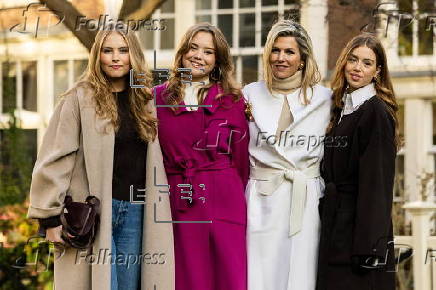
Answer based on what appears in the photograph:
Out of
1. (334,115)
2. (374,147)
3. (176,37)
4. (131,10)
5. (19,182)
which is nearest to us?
(374,147)

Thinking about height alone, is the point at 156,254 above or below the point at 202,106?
below

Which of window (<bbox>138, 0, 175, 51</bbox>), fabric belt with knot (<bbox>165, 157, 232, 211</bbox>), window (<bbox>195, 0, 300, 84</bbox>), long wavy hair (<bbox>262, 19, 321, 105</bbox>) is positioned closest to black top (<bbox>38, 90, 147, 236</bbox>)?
fabric belt with knot (<bbox>165, 157, 232, 211</bbox>)

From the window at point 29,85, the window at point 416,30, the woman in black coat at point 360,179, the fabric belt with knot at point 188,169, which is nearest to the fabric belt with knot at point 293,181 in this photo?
the woman in black coat at point 360,179

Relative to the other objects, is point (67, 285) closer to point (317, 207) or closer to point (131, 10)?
point (317, 207)

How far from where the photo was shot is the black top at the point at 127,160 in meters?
5.85

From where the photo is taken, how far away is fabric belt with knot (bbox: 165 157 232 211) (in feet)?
19.7

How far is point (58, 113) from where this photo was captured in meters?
5.87

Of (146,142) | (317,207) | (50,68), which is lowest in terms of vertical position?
(317,207)

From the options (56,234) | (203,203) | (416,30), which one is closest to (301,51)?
(203,203)

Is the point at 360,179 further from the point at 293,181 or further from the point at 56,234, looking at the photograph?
the point at 56,234

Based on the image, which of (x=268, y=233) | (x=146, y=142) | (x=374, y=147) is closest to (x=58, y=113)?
(x=146, y=142)

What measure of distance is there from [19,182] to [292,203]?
534 cm

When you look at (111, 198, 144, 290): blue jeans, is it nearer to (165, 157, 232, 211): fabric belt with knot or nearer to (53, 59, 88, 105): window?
(165, 157, 232, 211): fabric belt with knot

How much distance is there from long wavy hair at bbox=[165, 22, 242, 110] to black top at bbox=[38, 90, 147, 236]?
1.24 feet
